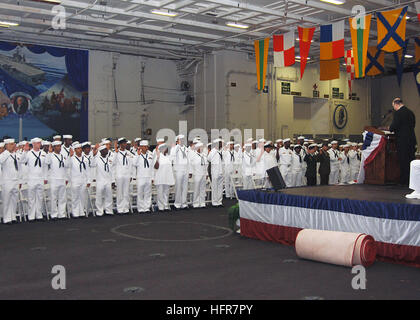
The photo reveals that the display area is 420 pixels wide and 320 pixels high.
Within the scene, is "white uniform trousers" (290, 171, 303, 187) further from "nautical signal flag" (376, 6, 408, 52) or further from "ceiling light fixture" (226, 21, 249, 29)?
"ceiling light fixture" (226, 21, 249, 29)

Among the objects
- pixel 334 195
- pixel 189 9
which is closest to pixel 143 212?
pixel 334 195

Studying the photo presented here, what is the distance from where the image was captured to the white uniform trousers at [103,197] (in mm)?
10094

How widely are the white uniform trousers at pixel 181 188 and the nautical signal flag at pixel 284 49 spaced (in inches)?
194

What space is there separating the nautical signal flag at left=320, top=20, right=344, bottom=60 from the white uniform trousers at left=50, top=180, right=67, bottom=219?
774cm

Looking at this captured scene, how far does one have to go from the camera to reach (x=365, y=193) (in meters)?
7.15

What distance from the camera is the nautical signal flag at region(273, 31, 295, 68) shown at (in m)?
13.6

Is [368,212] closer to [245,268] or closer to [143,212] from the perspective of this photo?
[245,268]

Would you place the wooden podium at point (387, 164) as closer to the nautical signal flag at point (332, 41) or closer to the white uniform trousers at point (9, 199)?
the nautical signal flag at point (332, 41)

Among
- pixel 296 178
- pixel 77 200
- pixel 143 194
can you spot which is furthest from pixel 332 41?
pixel 77 200

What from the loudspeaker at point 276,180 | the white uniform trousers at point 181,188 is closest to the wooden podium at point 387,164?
the loudspeaker at point 276,180

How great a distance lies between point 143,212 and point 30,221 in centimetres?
240

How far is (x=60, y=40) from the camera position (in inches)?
657

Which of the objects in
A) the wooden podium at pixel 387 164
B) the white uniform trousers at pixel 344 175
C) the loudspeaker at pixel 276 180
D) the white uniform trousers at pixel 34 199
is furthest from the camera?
the white uniform trousers at pixel 344 175

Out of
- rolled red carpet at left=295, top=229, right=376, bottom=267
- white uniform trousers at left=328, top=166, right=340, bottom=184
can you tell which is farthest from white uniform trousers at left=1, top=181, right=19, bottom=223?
white uniform trousers at left=328, top=166, right=340, bottom=184
